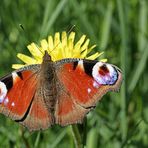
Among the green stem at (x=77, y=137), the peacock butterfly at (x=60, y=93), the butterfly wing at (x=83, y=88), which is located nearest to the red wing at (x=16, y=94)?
the peacock butterfly at (x=60, y=93)

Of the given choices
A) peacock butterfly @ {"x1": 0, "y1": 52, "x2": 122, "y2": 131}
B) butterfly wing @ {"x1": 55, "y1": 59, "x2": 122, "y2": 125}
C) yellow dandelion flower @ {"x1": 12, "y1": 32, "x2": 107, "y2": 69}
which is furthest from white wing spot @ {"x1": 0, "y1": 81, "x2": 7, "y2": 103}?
yellow dandelion flower @ {"x1": 12, "y1": 32, "x2": 107, "y2": 69}

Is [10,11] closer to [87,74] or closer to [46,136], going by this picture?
[46,136]

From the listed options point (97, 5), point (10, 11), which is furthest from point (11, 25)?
point (97, 5)

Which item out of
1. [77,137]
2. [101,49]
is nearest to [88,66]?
[77,137]

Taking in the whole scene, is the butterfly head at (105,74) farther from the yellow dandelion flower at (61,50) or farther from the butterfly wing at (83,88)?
the yellow dandelion flower at (61,50)

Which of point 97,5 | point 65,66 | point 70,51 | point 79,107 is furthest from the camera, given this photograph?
point 97,5

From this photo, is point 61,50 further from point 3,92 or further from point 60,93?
point 3,92

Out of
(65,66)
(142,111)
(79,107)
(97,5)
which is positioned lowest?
(142,111)

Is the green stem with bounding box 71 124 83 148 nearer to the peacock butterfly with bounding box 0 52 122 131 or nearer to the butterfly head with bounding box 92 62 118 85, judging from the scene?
the peacock butterfly with bounding box 0 52 122 131
